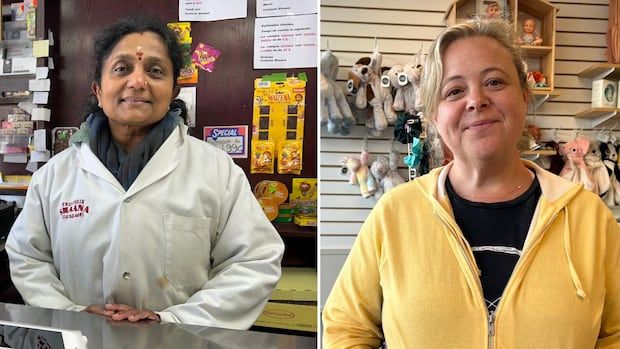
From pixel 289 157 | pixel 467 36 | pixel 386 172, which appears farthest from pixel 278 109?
pixel 386 172

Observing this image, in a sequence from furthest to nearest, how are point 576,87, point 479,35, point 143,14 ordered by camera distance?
point 576,87
point 143,14
point 479,35

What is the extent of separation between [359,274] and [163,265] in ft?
1.43

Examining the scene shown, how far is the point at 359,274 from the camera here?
40.3 inches

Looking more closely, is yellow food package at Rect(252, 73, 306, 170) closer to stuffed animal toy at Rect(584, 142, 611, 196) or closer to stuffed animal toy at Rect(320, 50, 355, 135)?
stuffed animal toy at Rect(320, 50, 355, 135)

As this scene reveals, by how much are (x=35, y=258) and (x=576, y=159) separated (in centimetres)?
223

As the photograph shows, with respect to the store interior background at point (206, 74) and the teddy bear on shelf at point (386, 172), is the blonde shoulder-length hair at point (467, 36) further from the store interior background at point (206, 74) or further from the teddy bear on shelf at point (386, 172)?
the teddy bear on shelf at point (386, 172)

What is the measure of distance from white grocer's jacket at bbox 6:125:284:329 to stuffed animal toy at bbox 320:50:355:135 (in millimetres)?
836

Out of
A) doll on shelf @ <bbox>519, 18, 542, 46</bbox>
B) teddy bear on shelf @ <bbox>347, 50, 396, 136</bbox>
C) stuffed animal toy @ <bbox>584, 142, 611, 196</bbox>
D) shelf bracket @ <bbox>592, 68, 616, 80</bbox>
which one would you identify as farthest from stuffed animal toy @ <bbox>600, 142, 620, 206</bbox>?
teddy bear on shelf @ <bbox>347, 50, 396, 136</bbox>

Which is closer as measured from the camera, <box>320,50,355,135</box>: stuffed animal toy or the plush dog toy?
<box>320,50,355,135</box>: stuffed animal toy

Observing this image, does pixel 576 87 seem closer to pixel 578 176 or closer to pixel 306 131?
pixel 578 176

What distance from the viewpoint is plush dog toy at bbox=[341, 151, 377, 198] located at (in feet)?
6.77

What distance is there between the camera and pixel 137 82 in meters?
0.99

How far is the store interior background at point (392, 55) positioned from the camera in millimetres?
2055

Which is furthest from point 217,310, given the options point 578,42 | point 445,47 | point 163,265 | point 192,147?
point 578,42
